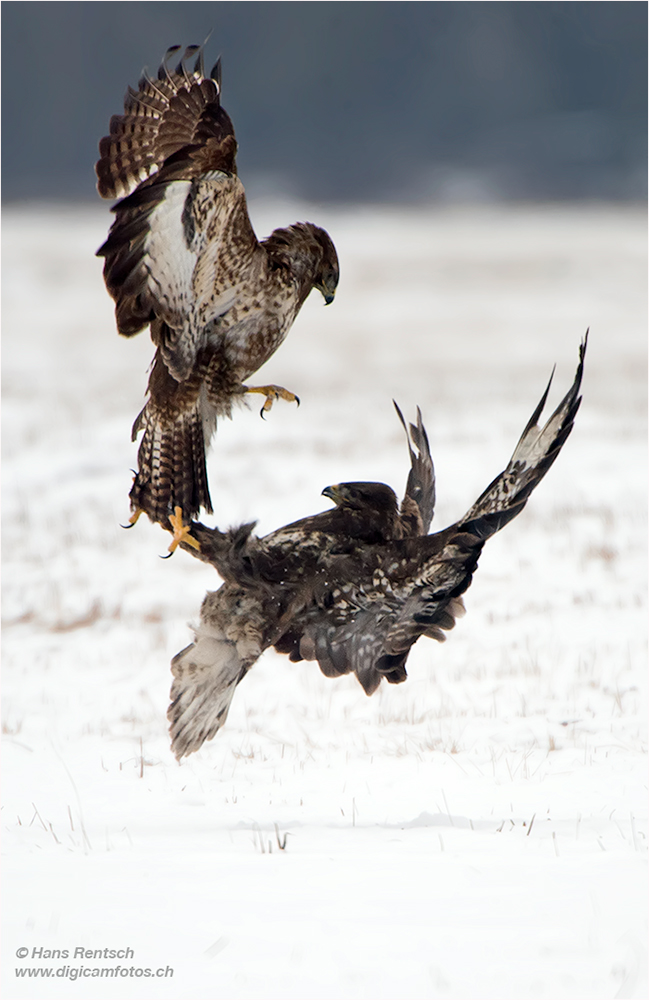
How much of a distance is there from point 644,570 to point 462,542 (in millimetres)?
6204

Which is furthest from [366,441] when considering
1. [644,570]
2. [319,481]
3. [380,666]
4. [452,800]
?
[380,666]

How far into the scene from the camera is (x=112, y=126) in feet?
13.9

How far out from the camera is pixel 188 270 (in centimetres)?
386

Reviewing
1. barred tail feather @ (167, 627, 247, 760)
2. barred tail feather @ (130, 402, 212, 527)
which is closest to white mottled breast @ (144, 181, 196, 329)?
barred tail feather @ (130, 402, 212, 527)

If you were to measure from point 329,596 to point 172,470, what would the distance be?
83 centimetres

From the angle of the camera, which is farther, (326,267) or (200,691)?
(200,691)

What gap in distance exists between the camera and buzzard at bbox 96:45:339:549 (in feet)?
12.1

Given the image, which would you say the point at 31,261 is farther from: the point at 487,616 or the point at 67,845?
the point at 67,845

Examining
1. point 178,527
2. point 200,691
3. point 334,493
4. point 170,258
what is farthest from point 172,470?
point 200,691

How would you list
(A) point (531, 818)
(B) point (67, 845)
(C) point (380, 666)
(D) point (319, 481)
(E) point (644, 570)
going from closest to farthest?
(C) point (380, 666)
(B) point (67, 845)
(A) point (531, 818)
(E) point (644, 570)
(D) point (319, 481)

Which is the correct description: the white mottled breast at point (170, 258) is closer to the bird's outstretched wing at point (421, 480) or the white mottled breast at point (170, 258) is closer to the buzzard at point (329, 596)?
the buzzard at point (329, 596)

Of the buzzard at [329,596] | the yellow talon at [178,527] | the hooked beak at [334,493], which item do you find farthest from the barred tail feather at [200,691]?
the hooked beak at [334,493]

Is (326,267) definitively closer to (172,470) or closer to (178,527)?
(172,470)

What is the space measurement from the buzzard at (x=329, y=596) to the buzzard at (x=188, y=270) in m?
0.41
